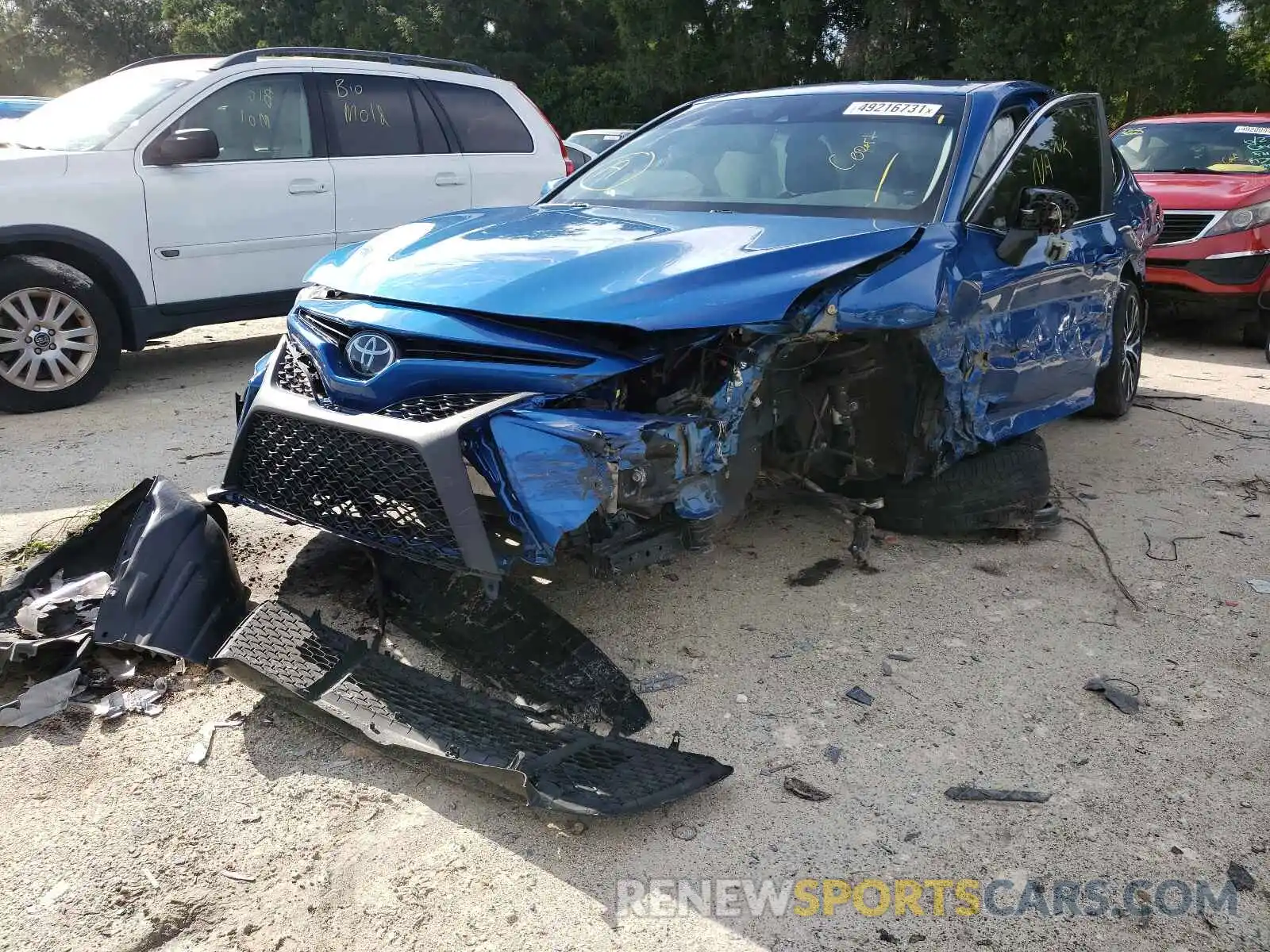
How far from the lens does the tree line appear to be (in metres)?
16.9

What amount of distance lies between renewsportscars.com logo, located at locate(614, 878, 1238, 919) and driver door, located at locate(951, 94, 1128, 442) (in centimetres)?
202

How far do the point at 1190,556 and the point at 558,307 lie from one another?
2904mm

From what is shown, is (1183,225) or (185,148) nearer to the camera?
(185,148)

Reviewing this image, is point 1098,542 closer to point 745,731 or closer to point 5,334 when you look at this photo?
point 745,731

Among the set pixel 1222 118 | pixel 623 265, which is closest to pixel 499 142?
pixel 623 265

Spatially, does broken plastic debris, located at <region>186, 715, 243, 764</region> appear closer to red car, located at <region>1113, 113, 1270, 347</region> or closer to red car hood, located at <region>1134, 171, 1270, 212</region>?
red car, located at <region>1113, 113, 1270, 347</region>

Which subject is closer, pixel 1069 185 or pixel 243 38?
pixel 1069 185

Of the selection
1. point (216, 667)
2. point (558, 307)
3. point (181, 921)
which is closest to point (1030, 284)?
point (558, 307)

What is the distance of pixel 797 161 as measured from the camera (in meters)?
4.20

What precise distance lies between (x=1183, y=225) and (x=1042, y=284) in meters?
4.74

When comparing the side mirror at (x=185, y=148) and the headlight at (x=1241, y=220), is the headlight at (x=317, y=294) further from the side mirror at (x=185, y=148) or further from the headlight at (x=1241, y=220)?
the headlight at (x=1241, y=220)

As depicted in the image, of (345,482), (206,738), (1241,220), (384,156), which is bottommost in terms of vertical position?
(206,738)

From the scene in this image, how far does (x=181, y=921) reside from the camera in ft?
7.44

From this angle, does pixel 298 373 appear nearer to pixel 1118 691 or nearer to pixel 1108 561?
pixel 1118 691
